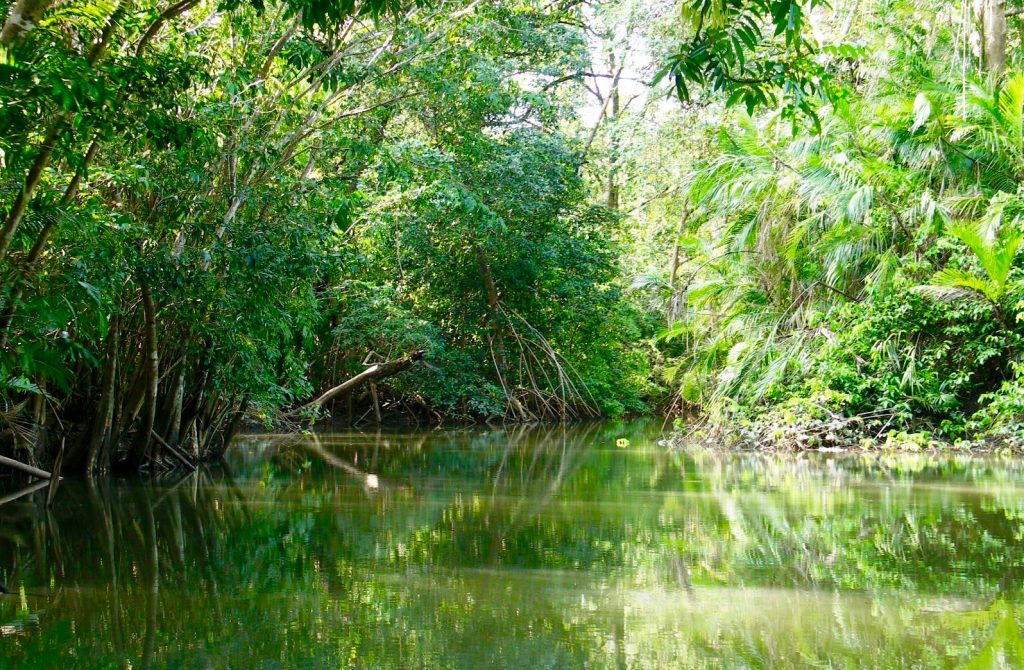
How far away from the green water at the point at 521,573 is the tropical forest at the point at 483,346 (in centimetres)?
3

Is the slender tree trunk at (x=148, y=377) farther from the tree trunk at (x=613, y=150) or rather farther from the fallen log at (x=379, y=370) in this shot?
the tree trunk at (x=613, y=150)

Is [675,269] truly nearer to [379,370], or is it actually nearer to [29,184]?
[379,370]

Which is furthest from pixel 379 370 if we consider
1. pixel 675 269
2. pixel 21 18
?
pixel 21 18

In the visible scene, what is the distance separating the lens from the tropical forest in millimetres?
3854

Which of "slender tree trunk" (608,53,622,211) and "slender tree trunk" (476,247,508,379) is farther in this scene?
"slender tree trunk" (608,53,622,211)

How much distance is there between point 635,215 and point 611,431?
35.1ft

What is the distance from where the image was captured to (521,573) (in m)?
4.58

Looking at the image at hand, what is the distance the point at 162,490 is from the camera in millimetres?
8227

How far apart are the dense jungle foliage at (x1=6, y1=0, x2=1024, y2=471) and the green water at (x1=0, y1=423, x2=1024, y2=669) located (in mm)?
1339

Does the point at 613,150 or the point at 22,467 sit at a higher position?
the point at 613,150

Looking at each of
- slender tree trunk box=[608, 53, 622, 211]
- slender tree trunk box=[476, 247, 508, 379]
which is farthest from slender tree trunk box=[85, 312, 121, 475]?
slender tree trunk box=[608, 53, 622, 211]

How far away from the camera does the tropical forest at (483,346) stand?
152 inches

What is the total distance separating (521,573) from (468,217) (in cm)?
1329

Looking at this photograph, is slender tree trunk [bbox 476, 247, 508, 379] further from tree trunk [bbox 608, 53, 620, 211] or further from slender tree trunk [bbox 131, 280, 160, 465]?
slender tree trunk [bbox 131, 280, 160, 465]
